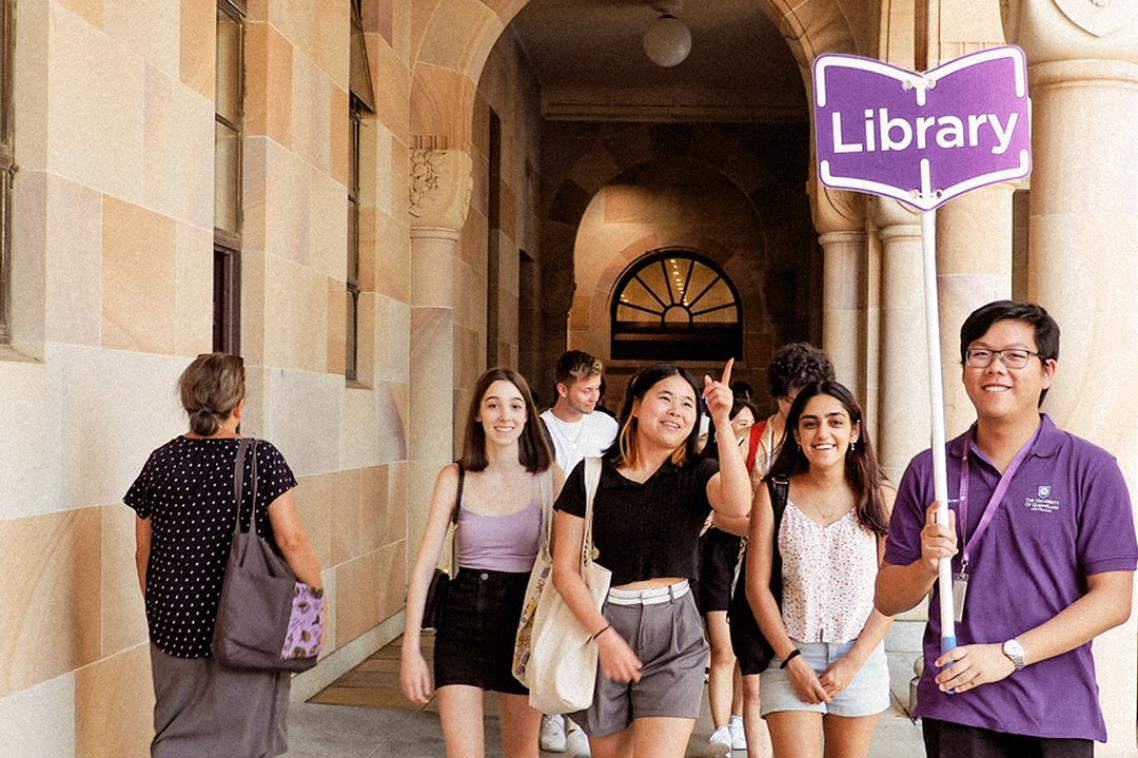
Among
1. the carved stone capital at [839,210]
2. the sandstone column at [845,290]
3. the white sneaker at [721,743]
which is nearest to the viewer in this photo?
the white sneaker at [721,743]

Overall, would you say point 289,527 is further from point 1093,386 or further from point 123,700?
point 1093,386

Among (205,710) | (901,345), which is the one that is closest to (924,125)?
(205,710)

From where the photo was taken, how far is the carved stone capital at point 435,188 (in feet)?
25.4

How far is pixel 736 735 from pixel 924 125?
9.34 feet

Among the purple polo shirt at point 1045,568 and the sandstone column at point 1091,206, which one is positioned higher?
the sandstone column at point 1091,206

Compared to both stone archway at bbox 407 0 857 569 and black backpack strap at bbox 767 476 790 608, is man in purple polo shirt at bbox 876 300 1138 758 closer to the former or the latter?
black backpack strap at bbox 767 476 790 608

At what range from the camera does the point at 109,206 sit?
3686 millimetres

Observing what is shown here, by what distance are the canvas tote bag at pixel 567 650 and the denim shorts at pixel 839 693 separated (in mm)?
456

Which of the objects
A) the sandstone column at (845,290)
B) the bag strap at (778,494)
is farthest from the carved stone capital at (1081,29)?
the sandstone column at (845,290)

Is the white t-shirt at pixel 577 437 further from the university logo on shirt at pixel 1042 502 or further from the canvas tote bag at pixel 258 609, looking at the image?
the university logo on shirt at pixel 1042 502

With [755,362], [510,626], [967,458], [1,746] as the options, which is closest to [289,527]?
[510,626]

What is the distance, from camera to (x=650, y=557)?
294 centimetres

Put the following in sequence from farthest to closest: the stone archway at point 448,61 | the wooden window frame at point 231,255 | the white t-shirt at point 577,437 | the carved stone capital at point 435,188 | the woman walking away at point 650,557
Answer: the stone archway at point 448,61
the carved stone capital at point 435,188
the wooden window frame at point 231,255
the white t-shirt at point 577,437
the woman walking away at point 650,557

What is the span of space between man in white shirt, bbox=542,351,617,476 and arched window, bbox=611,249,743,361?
13.6 meters
